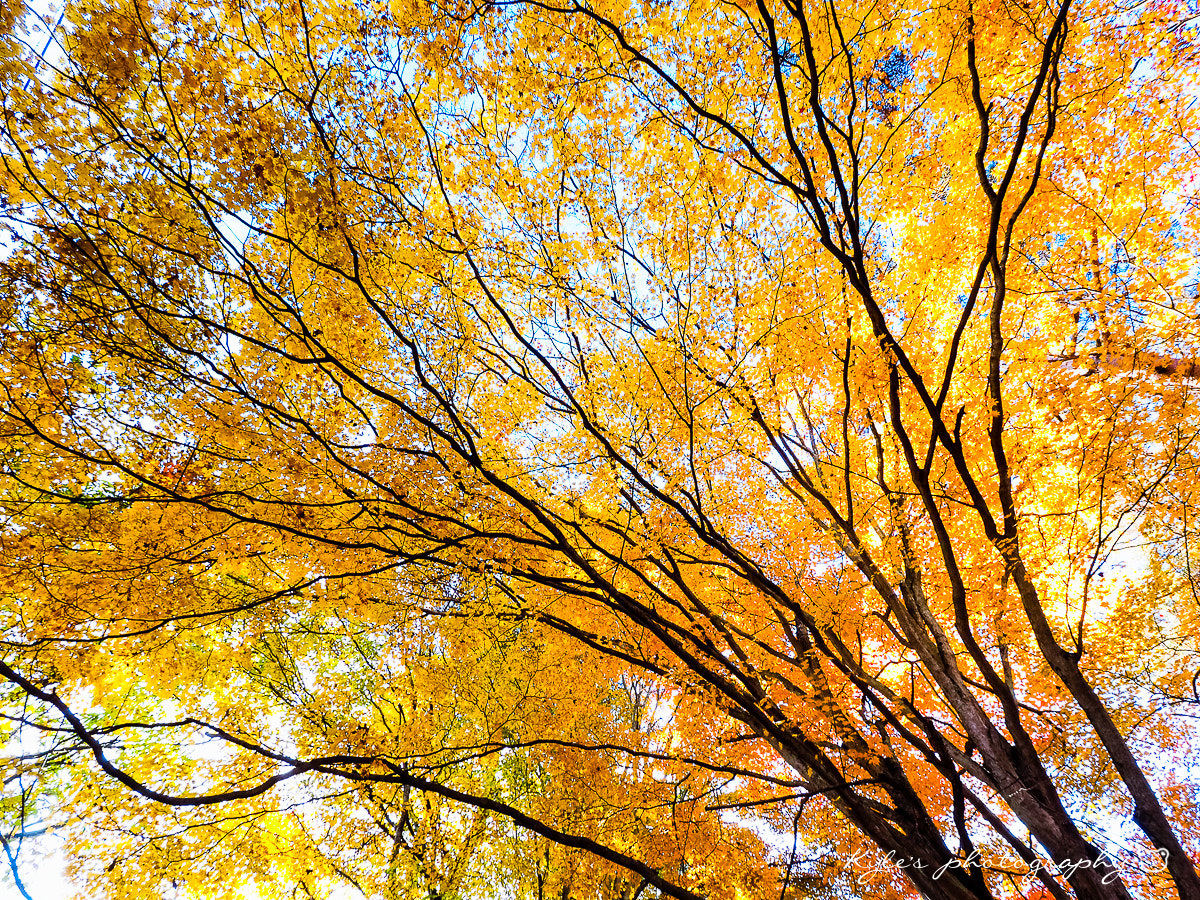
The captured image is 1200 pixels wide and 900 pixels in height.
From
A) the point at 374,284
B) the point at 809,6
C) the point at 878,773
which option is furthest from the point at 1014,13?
the point at 878,773

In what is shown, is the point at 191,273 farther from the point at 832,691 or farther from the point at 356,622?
the point at 832,691

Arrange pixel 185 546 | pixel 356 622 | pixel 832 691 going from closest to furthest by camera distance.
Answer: pixel 185 546 → pixel 832 691 → pixel 356 622

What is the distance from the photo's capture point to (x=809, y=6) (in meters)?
3.92

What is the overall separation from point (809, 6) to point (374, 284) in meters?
4.27

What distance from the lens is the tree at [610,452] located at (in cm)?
335

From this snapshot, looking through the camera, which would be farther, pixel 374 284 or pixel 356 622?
pixel 356 622

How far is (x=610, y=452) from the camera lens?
3.68 m

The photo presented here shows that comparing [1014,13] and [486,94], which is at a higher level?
[486,94]

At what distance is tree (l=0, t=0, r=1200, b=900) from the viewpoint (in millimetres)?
3354

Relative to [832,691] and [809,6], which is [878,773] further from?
[809,6]

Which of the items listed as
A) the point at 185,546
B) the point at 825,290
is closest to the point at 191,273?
the point at 185,546

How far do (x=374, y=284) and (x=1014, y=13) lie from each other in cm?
535

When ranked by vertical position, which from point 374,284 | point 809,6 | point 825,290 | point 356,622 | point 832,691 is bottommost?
point 832,691

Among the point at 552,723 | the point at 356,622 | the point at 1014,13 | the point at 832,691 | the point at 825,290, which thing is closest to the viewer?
the point at 1014,13
